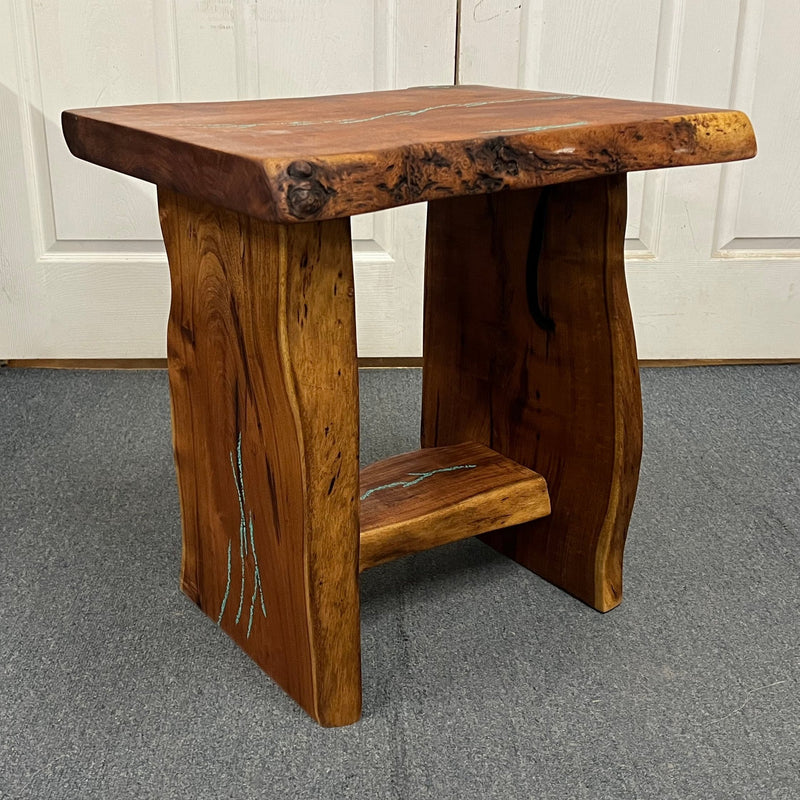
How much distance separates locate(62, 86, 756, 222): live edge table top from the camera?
69 centimetres

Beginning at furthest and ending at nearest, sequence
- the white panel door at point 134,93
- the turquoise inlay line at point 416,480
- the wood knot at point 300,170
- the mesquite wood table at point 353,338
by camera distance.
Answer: the white panel door at point 134,93
the turquoise inlay line at point 416,480
the mesquite wood table at point 353,338
the wood knot at point 300,170

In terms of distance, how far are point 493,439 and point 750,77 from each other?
0.90m

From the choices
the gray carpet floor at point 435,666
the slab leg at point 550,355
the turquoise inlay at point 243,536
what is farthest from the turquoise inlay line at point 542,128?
the gray carpet floor at point 435,666

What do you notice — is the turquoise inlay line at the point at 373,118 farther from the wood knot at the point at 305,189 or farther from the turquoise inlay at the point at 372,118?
the wood knot at the point at 305,189

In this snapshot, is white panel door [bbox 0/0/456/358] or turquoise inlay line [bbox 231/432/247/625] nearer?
turquoise inlay line [bbox 231/432/247/625]

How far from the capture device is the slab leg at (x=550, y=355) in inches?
39.1

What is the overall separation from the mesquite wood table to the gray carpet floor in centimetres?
5

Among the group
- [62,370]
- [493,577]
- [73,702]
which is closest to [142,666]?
[73,702]

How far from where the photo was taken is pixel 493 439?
1177mm

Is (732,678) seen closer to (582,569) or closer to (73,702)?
(582,569)

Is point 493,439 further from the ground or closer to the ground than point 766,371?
further from the ground

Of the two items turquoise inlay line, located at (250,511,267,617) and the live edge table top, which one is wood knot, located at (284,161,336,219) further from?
turquoise inlay line, located at (250,511,267,617)

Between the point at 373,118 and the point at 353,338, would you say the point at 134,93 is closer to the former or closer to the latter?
the point at 373,118

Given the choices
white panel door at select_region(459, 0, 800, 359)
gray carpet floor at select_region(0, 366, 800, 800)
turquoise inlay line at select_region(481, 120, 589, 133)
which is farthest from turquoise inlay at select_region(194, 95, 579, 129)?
white panel door at select_region(459, 0, 800, 359)
